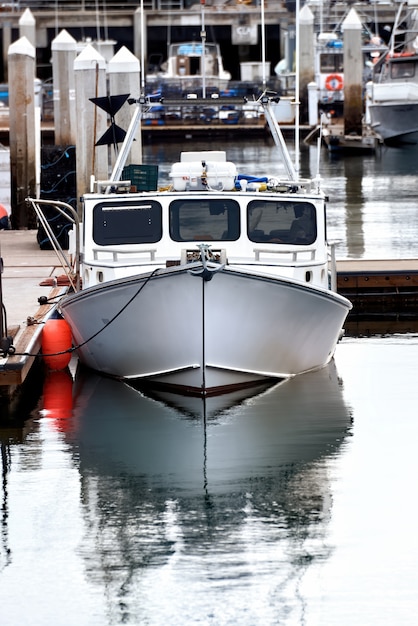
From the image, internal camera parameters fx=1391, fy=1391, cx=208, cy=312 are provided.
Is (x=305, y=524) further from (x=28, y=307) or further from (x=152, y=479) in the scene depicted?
(x=28, y=307)

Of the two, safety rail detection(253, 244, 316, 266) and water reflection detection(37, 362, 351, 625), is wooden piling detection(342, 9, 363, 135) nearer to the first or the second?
water reflection detection(37, 362, 351, 625)

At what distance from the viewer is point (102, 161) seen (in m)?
18.9

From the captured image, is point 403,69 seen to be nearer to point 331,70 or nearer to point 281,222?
point 331,70

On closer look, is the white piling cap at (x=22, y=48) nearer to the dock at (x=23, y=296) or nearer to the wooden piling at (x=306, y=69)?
the dock at (x=23, y=296)

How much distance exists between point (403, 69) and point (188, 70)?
9.63 metres

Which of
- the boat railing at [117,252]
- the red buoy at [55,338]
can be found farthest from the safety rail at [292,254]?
the red buoy at [55,338]

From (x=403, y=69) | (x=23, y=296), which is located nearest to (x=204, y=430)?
(x=23, y=296)

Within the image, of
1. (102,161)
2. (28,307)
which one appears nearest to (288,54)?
(102,161)

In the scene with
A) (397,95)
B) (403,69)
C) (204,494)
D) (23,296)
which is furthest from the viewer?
(403,69)

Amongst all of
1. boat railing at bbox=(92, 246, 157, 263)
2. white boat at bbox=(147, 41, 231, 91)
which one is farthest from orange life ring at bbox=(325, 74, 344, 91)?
boat railing at bbox=(92, 246, 157, 263)

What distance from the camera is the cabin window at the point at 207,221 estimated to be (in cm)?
1325

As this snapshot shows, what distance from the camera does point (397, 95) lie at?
4525 cm

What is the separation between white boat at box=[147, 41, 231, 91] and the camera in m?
50.4

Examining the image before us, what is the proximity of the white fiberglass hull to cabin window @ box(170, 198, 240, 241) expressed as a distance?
1059mm
